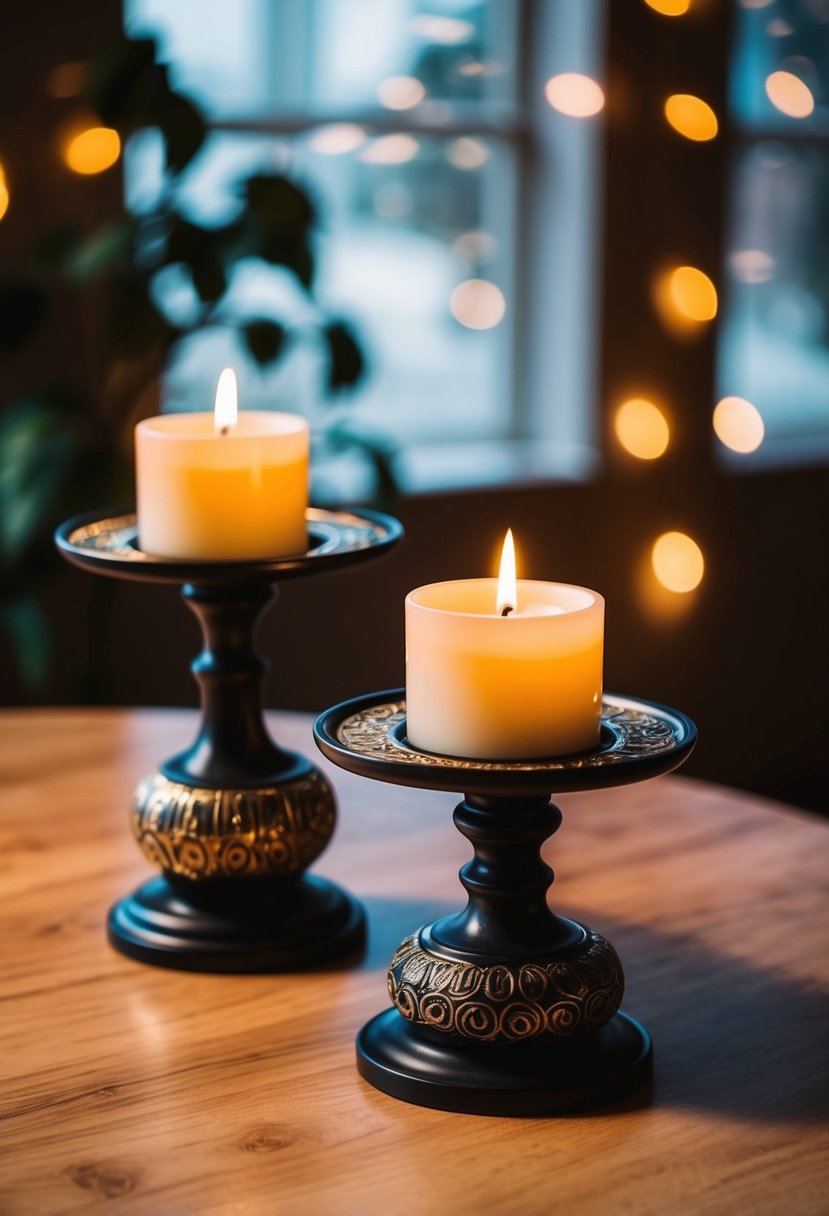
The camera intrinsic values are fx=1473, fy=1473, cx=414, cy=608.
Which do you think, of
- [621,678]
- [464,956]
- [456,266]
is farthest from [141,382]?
[464,956]

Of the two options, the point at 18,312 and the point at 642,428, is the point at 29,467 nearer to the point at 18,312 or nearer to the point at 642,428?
the point at 18,312

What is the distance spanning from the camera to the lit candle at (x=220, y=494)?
0.79 metres

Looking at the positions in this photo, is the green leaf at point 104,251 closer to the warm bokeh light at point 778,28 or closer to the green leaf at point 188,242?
the green leaf at point 188,242

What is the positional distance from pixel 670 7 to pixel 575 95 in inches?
9.3

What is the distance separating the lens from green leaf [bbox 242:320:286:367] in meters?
1.86

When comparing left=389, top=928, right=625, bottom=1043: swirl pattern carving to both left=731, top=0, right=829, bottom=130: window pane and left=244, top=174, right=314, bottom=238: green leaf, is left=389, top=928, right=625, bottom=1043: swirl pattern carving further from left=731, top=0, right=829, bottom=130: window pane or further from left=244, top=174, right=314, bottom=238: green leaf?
left=731, top=0, right=829, bottom=130: window pane

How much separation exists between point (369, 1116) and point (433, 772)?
0.56ft

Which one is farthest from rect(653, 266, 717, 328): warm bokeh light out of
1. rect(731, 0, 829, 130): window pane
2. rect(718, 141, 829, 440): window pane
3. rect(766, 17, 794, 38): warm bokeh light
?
rect(766, 17, 794, 38): warm bokeh light

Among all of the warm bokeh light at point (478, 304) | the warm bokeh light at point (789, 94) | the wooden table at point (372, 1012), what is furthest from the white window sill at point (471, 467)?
the wooden table at point (372, 1012)

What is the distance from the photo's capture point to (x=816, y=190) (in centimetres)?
319

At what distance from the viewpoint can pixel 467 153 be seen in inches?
107

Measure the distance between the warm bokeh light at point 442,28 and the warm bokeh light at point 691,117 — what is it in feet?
1.28

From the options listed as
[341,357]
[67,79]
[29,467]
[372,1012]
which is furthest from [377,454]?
[372,1012]

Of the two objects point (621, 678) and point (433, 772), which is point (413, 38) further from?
point (433, 772)
